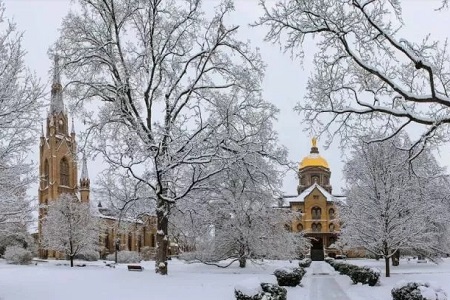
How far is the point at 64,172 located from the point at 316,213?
42.3m

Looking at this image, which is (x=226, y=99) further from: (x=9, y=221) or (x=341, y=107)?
(x=9, y=221)

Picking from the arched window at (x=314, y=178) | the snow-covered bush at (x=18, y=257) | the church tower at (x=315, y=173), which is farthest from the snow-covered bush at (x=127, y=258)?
the arched window at (x=314, y=178)

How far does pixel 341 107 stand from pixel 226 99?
5813 millimetres

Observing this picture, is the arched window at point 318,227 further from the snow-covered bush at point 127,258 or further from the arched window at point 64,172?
the arched window at point 64,172

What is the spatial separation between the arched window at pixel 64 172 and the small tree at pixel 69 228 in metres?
35.5

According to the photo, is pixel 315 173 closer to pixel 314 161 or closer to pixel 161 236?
pixel 314 161

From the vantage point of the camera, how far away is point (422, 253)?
3756cm

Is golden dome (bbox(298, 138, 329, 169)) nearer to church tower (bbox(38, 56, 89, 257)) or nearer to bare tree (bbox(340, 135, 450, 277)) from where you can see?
church tower (bbox(38, 56, 89, 257))

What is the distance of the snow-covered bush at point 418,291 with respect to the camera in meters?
13.6

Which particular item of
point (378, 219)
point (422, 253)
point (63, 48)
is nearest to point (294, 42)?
point (63, 48)

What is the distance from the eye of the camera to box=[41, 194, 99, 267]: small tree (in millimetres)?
48344

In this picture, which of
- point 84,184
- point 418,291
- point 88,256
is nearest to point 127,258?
point 88,256

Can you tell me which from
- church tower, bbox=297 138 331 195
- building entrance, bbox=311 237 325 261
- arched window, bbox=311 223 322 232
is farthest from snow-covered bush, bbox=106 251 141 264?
church tower, bbox=297 138 331 195

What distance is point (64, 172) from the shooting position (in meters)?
86.9
